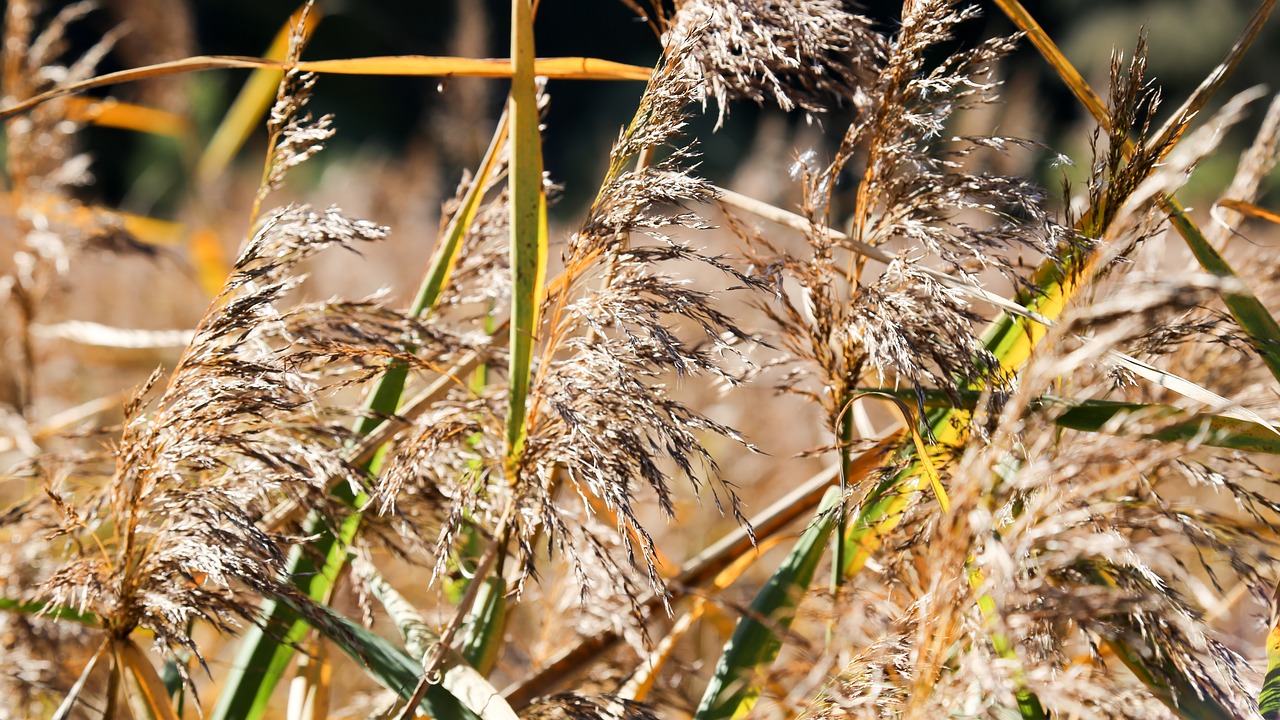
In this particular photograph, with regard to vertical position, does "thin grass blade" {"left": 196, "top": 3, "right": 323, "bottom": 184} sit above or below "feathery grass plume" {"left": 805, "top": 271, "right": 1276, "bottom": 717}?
above

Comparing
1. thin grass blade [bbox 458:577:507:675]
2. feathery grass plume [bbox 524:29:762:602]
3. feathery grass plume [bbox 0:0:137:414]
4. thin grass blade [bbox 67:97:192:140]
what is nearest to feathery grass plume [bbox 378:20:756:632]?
feathery grass plume [bbox 524:29:762:602]

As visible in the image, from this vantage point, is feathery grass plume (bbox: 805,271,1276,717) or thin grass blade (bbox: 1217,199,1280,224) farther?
thin grass blade (bbox: 1217,199,1280,224)

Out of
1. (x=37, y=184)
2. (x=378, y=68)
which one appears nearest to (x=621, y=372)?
(x=378, y=68)

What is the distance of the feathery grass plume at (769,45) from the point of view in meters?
0.75

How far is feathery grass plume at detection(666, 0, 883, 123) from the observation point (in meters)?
0.75

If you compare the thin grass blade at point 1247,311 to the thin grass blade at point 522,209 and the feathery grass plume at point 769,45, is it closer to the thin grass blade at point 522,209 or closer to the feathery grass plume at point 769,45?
the feathery grass plume at point 769,45

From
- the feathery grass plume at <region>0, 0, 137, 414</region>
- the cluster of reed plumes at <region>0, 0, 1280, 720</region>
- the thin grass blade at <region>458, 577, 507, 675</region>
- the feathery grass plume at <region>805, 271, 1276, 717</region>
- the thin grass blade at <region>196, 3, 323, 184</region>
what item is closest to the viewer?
the feathery grass plume at <region>805, 271, 1276, 717</region>

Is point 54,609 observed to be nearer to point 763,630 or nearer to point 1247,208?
point 763,630

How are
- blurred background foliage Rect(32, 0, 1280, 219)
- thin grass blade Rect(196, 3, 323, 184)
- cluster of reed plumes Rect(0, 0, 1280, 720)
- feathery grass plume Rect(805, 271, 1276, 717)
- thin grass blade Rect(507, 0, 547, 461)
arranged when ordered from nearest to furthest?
1. feathery grass plume Rect(805, 271, 1276, 717)
2. cluster of reed plumes Rect(0, 0, 1280, 720)
3. thin grass blade Rect(507, 0, 547, 461)
4. thin grass blade Rect(196, 3, 323, 184)
5. blurred background foliage Rect(32, 0, 1280, 219)

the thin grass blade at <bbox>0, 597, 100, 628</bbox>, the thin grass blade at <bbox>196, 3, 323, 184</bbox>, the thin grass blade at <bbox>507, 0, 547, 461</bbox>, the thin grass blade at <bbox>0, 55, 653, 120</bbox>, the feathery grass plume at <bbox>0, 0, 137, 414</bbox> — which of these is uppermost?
the thin grass blade at <bbox>196, 3, 323, 184</bbox>

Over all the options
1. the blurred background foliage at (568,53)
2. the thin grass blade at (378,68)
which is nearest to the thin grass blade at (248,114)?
the thin grass blade at (378,68)

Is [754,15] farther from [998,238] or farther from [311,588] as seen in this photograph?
[311,588]

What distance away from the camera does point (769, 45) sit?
0.75 meters

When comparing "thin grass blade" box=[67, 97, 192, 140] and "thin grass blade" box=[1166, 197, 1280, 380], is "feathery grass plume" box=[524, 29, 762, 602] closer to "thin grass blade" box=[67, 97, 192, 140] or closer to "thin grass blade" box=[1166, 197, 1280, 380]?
"thin grass blade" box=[1166, 197, 1280, 380]
